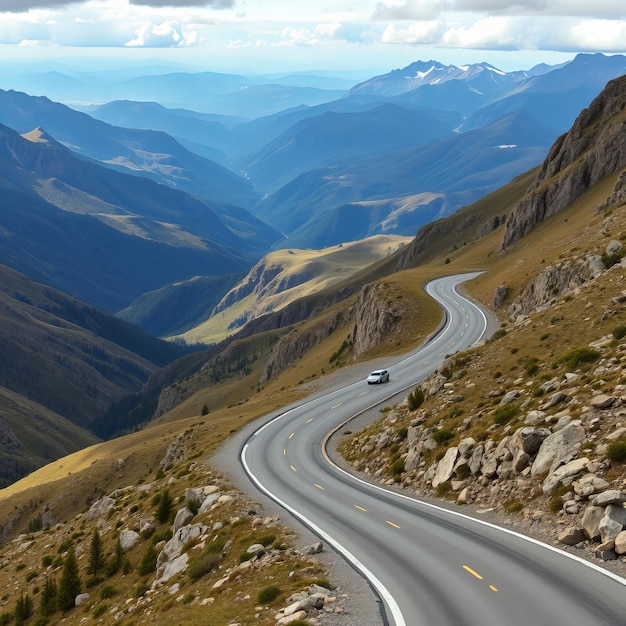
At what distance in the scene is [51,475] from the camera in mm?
132000

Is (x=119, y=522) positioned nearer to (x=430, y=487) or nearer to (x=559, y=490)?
(x=430, y=487)

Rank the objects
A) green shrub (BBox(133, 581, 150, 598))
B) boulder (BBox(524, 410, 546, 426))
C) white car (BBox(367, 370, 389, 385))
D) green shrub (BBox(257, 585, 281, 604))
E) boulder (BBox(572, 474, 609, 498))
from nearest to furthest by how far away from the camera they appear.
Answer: green shrub (BBox(257, 585, 281, 604)) → boulder (BBox(572, 474, 609, 498)) → boulder (BBox(524, 410, 546, 426)) → green shrub (BBox(133, 581, 150, 598)) → white car (BBox(367, 370, 389, 385))

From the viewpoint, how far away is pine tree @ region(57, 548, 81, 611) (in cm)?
4166

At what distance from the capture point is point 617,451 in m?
27.0

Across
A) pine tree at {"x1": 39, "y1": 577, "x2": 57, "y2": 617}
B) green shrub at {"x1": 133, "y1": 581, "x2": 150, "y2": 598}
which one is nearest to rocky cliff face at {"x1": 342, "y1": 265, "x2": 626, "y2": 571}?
green shrub at {"x1": 133, "y1": 581, "x2": 150, "y2": 598}

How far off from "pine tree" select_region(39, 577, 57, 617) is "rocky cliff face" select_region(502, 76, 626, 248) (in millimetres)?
100994

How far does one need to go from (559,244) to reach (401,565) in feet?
229

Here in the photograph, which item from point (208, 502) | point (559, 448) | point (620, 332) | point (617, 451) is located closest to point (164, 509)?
point (208, 502)

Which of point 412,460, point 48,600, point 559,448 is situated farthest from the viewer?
point 48,600

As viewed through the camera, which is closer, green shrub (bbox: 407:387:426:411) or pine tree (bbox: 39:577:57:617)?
pine tree (bbox: 39:577:57:617)

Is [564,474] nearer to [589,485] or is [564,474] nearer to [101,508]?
[589,485]

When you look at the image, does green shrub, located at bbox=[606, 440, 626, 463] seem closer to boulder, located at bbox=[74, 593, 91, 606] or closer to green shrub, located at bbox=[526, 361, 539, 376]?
green shrub, located at bbox=[526, 361, 539, 376]

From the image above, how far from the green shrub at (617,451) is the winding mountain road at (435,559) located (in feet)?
14.4

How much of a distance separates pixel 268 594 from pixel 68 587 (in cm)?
2256
